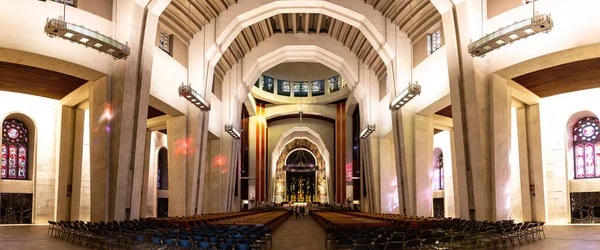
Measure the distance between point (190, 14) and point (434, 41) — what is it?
12010 millimetres

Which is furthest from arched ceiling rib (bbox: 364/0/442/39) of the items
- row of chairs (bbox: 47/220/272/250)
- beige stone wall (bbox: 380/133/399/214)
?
row of chairs (bbox: 47/220/272/250)

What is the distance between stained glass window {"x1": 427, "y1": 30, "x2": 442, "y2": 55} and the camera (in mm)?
23511

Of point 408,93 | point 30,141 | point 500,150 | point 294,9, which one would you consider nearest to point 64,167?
point 30,141

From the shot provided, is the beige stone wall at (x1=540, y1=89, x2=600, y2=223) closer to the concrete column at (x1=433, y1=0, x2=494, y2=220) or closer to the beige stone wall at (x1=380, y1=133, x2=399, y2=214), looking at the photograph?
the concrete column at (x1=433, y1=0, x2=494, y2=220)

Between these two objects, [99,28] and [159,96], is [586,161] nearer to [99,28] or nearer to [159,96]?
[159,96]

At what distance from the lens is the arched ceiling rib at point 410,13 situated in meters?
23.0

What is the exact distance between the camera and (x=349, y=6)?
2683cm

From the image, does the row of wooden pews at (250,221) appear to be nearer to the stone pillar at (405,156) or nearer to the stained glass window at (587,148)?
the stone pillar at (405,156)

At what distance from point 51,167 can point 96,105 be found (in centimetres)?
742

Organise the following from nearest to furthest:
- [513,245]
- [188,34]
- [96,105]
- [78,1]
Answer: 1. [513,245]
2. [78,1]
3. [96,105]
4. [188,34]

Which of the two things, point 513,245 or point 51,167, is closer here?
point 513,245

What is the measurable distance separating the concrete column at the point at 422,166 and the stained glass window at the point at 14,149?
1877cm

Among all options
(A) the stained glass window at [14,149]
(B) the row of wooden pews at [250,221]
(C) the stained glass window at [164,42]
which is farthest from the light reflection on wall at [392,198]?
(A) the stained glass window at [14,149]

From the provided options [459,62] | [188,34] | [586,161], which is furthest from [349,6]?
[586,161]
